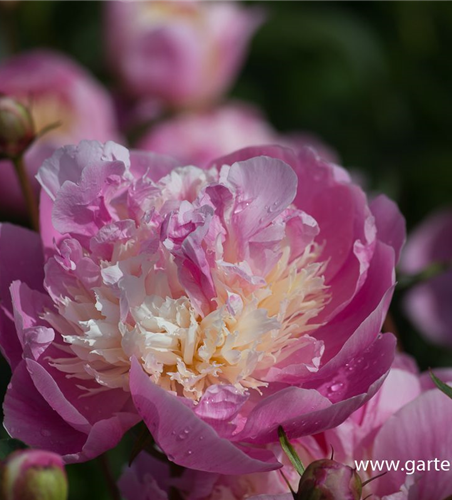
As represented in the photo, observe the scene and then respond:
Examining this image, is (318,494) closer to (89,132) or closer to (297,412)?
(297,412)

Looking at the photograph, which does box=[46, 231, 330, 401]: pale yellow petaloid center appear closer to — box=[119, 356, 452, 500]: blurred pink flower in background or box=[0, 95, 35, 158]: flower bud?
box=[119, 356, 452, 500]: blurred pink flower in background

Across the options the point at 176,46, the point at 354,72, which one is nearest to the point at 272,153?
the point at 176,46

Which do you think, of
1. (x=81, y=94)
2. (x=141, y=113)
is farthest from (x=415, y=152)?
(x=81, y=94)

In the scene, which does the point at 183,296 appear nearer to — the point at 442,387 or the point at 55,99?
the point at 442,387

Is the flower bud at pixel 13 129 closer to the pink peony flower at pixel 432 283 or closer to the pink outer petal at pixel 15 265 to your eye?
the pink outer petal at pixel 15 265

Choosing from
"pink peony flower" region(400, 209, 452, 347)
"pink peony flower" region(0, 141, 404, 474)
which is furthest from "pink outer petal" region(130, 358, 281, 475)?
"pink peony flower" region(400, 209, 452, 347)
